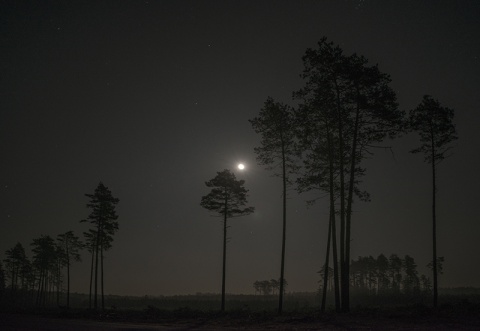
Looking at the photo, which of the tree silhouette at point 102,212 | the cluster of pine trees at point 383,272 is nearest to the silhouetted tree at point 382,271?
the cluster of pine trees at point 383,272

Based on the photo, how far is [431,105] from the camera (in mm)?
24422

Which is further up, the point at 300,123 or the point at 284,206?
the point at 300,123

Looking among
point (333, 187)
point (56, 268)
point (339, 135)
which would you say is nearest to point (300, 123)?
point (339, 135)

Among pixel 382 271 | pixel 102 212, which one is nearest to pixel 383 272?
pixel 382 271

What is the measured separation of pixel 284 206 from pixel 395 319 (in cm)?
1132

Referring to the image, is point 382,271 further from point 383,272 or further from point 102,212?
point 102,212

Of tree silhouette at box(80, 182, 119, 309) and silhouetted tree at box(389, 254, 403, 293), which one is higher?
tree silhouette at box(80, 182, 119, 309)

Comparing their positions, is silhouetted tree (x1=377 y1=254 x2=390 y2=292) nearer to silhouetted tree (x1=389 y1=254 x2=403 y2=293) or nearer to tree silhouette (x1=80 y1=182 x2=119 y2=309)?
silhouetted tree (x1=389 y1=254 x2=403 y2=293)

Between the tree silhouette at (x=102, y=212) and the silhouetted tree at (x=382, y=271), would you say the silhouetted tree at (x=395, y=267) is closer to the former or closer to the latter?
the silhouetted tree at (x=382, y=271)

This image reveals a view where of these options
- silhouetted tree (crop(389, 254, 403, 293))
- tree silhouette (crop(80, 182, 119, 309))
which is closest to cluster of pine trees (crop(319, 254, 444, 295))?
silhouetted tree (crop(389, 254, 403, 293))

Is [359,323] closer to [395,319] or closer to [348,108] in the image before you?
[395,319]

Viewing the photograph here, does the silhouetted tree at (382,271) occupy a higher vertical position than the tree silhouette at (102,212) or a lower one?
lower

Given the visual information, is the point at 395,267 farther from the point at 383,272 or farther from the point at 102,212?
the point at 102,212

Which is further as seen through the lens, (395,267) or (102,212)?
(395,267)
